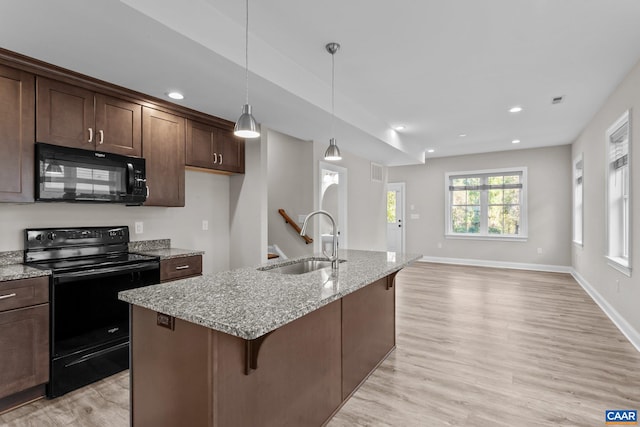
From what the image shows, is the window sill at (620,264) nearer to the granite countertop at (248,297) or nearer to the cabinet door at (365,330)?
the cabinet door at (365,330)

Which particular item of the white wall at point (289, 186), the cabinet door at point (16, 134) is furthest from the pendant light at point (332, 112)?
Answer: the cabinet door at point (16, 134)

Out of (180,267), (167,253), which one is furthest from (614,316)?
(167,253)

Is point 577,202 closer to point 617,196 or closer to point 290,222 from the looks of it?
point 617,196

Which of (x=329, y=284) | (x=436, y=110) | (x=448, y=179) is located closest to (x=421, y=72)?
(x=436, y=110)

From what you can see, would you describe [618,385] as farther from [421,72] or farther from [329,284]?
[421,72]

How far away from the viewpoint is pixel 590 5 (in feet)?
7.22

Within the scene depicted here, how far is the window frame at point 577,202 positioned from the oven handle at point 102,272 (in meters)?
6.35

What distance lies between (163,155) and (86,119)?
69cm

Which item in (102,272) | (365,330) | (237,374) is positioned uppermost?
(102,272)

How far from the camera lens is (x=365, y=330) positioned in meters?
2.50

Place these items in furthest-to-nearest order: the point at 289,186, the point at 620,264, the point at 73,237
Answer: the point at 289,186 < the point at 620,264 < the point at 73,237

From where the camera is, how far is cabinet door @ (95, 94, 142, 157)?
9.05ft

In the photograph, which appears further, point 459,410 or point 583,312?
point 583,312

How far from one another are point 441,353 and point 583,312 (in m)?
2.43
